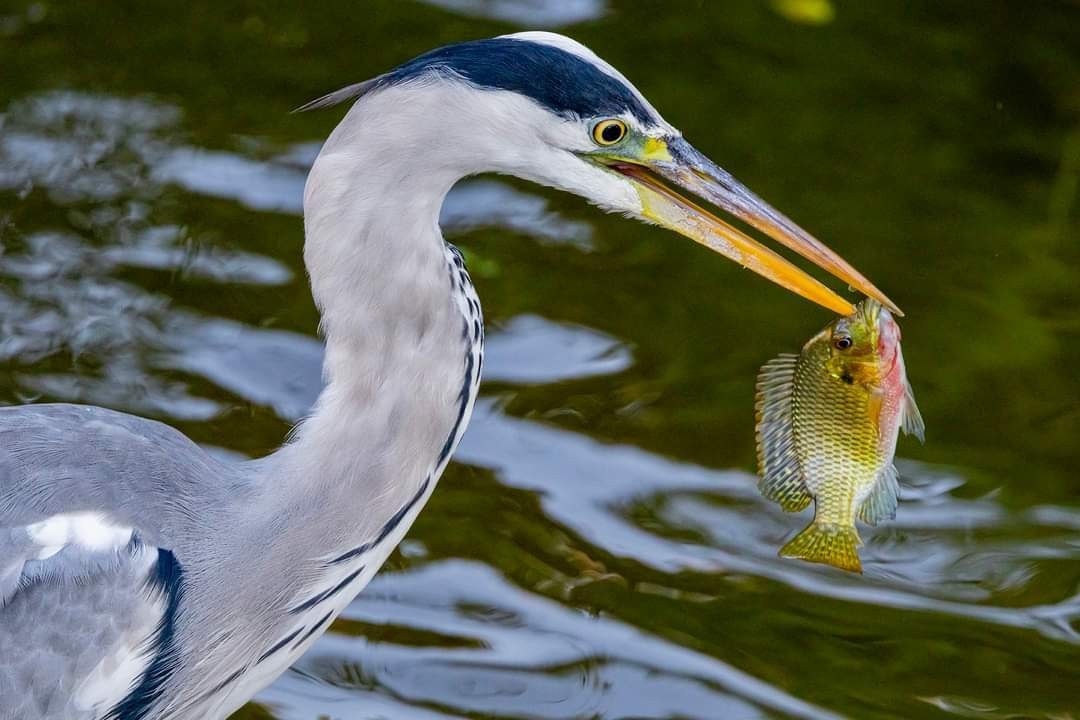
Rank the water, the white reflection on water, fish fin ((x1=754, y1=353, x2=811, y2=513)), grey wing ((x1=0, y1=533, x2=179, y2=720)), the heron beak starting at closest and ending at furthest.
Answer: grey wing ((x1=0, y1=533, x2=179, y2=720))
the heron beak
fish fin ((x1=754, y1=353, x2=811, y2=513))
the white reflection on water
the water

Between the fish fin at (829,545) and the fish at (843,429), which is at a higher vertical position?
the fish at (843,429)

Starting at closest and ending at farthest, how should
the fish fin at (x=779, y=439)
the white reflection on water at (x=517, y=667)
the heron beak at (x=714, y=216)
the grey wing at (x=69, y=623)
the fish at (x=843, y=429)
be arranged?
the grey wing at (x=69, y=623) → the heron beak at (x=714, y=216) → the fish at (x=843, y=429) → the fish fin at (x=779, y=439) → the white reflection on water at (x=517, y=667)

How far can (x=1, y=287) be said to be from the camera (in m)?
4.66

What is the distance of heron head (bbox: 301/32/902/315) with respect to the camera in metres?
2.70

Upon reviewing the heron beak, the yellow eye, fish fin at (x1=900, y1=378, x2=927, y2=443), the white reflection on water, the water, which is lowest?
the white reflection on water

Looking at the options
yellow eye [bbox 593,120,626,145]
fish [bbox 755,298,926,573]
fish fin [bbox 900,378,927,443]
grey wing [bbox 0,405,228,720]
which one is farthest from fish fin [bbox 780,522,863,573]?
grey wing [bbox 0,405,228,720]

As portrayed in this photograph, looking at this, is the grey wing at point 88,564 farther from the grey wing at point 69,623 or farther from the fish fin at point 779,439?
the fish fin at point 779,439

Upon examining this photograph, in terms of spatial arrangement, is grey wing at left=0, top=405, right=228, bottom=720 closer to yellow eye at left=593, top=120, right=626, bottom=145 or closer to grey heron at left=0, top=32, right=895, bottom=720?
grey heron at left=0, top=32, right=895, bottom=720

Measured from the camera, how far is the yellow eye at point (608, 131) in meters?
2.75

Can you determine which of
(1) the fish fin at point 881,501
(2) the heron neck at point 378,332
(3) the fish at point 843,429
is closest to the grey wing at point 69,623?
(2) the heron neck at point 378,332

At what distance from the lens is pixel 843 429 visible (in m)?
3.06

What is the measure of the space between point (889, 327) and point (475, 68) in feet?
2.90

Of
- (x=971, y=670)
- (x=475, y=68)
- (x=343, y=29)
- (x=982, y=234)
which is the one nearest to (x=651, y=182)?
(x=475, y=68)

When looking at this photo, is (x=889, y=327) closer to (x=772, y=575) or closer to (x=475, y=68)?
(x=475, y=68)
